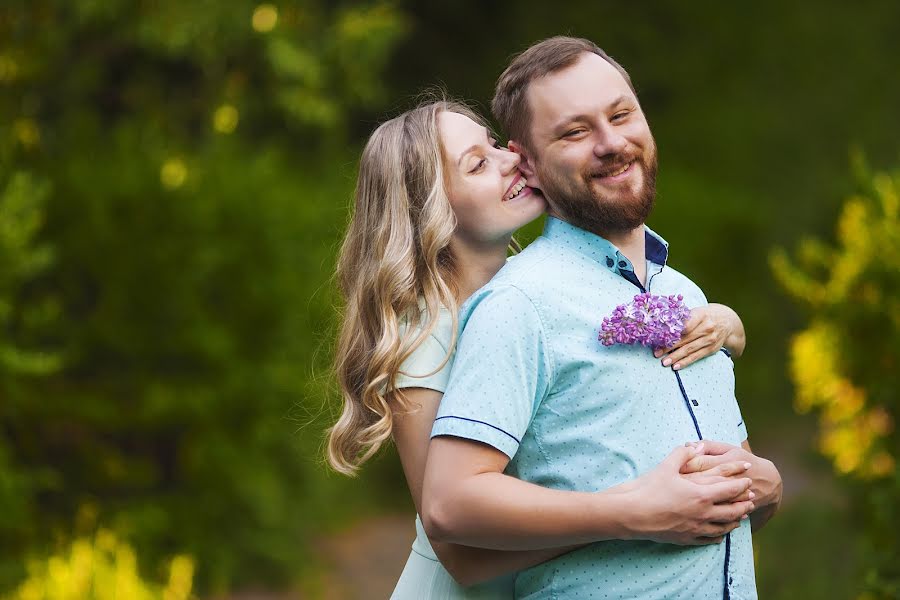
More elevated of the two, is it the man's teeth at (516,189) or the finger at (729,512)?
the man's teeth at (516,189)

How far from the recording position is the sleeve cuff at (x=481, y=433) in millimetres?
2150

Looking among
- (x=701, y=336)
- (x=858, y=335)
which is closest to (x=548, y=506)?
(x=701, y=336)

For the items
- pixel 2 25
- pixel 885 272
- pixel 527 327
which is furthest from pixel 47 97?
pixel 527 327

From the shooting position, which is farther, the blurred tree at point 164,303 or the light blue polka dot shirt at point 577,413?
the blurred tree at point 164,303

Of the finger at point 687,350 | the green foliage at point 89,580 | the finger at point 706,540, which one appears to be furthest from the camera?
the green foliage at point 89,580

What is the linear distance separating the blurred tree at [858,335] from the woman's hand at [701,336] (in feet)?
7.69

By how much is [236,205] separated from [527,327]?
4.24 m

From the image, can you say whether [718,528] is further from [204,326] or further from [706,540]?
[204,326]

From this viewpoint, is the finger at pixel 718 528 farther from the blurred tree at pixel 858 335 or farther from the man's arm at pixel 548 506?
the blurred tree at pixel 858 335

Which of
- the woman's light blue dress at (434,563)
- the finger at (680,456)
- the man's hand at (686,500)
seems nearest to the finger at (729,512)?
the man's hand at (686,500)

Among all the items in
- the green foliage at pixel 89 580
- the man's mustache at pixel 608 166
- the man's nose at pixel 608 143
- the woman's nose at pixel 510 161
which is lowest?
the green foliage at pixel 89 580

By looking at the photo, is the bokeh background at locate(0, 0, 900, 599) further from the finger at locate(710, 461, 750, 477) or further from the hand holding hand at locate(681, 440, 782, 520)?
the finger at locate(710, 461, 750, 477)

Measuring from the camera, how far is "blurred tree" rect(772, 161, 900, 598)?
5.08 metres

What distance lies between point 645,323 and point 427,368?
0.51 m
